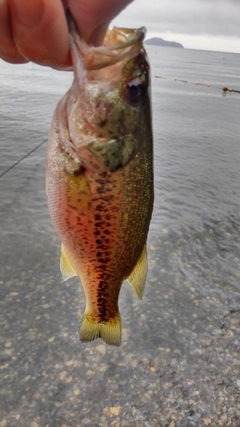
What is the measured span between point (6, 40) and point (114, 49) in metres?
0.46

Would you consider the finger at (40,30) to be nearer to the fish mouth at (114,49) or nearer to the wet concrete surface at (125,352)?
the fish mouth at (114,49)

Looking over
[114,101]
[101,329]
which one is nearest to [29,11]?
[114,101]

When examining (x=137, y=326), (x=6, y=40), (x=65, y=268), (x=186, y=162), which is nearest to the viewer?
(x=6, y=40)

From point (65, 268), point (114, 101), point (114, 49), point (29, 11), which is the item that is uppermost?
point (29, 11)

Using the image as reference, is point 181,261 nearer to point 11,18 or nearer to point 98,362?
point 98,362

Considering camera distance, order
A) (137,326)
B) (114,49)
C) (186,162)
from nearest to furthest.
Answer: (114,49), (137,326), (186,162)

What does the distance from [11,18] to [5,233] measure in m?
4.30

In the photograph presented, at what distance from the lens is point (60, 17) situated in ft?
4.16

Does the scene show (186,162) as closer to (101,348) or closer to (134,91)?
(101,348)

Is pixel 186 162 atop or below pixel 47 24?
below

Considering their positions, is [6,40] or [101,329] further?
[101,329]

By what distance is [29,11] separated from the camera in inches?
48.1

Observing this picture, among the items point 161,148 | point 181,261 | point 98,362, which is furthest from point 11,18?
point 161,148

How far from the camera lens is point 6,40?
55.6 inches
